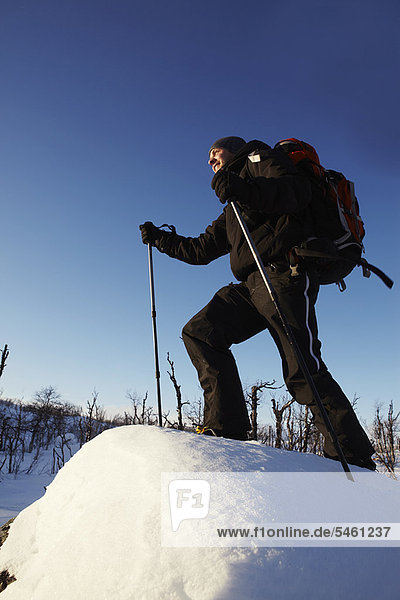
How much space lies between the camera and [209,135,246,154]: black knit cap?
270 cm

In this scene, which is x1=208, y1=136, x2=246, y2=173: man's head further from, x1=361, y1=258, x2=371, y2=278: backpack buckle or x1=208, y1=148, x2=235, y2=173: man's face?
x1=361, y1=258, x2=371, y2=278: backpack buckle

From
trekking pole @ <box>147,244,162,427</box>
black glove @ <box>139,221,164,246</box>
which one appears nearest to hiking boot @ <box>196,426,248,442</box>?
trekking pole @ <box>147,244,162,427</box>

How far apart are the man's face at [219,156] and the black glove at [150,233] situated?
0.72 meters

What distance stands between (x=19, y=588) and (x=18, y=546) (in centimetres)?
38

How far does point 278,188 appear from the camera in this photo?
6.36 ft

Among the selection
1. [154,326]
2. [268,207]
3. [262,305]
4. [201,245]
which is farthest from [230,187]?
[154,326]

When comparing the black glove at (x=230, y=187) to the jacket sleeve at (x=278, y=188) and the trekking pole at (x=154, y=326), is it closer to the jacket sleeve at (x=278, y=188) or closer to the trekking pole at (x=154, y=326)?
the jacket sleeve at (x=278, y=188)

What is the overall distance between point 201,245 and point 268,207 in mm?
1020

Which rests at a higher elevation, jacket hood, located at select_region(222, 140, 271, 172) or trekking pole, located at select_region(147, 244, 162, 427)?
jacket hood, located at select_region(222, 140, 271, 172)

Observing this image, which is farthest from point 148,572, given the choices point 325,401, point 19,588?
point 325,401

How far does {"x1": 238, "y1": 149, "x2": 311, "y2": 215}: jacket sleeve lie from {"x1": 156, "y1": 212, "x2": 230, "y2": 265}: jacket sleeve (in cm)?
87

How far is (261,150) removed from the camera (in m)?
2.15

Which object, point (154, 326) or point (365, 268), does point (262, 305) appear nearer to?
point (365, 268)

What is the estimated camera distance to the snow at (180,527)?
3.25 ft
